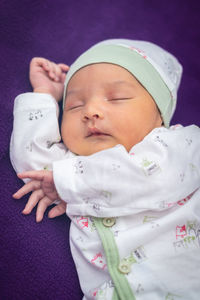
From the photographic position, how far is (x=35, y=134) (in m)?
1.06

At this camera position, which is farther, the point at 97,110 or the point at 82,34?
the point at 82,34

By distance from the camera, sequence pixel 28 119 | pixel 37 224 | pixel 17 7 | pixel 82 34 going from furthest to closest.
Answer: pixel 82 34 < pixel 17 7 < pixel 28 119 < pixel 37 224

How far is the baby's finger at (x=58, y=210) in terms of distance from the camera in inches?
39.2

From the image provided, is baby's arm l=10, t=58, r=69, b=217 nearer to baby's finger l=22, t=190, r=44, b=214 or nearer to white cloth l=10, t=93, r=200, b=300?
baby's finger l=22, t=190, r=44, b=214

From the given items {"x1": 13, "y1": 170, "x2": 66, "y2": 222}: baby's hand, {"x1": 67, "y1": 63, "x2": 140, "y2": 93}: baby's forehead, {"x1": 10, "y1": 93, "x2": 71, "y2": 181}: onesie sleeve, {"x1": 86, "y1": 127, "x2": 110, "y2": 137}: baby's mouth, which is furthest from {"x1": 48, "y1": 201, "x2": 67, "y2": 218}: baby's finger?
{"x1": 67, "y1": 63, "x2": 140, "y2": 93}: baby's forehead

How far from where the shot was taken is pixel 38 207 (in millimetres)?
989

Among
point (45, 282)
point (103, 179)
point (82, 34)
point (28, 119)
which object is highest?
point (82, 34)

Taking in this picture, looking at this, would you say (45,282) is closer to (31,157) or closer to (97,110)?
(31,157)

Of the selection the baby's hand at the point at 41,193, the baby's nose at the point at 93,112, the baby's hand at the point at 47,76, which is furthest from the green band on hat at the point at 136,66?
the baby's hand at the point at 41,193

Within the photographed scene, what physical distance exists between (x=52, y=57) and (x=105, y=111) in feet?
1.78

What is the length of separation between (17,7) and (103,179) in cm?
92

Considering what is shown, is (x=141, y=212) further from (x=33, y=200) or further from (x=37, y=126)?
(x=37, y=126)

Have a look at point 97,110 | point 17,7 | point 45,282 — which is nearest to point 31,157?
point 97,110

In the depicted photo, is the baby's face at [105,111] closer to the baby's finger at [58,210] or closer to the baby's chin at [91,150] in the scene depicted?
the baby's chin at [91,150]
